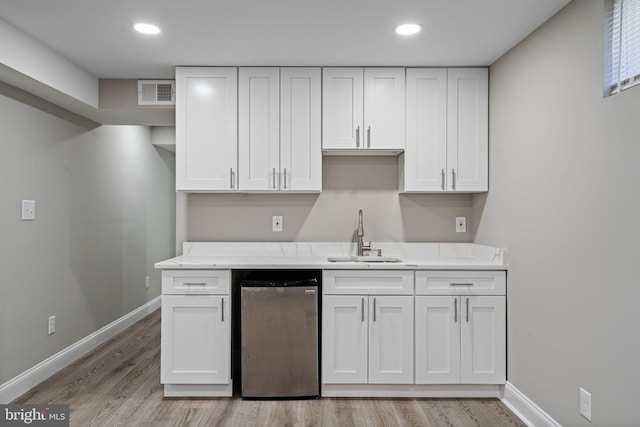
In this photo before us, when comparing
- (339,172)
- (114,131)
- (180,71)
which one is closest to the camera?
(180,71)

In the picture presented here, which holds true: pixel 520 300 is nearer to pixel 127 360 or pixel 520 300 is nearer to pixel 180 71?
pixel 180 71

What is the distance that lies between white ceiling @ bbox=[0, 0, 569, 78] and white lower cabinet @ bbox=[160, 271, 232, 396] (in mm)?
1512

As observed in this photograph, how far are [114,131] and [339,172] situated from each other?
245 cm

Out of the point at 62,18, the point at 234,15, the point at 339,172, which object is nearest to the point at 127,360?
the point at 339,172

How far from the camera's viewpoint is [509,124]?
259 cm

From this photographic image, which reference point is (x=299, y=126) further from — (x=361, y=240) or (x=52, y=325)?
(x=52, y=325)

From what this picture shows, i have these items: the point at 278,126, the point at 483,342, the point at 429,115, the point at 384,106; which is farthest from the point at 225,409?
the point at 429,115

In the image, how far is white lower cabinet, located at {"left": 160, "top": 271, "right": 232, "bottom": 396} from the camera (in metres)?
2.60

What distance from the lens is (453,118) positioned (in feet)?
9.46

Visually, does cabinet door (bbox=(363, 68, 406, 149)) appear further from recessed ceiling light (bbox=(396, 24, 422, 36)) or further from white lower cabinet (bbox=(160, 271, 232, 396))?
white lower cabinet (bbox=(160, 271, 232, 396))

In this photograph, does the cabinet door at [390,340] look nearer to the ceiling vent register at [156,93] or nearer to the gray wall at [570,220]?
the gray wall at [570,220]

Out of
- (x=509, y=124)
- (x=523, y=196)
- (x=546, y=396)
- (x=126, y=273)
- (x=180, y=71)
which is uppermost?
(x=180, y=71)

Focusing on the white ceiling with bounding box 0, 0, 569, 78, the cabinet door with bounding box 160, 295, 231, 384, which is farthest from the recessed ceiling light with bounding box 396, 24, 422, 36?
the cabinet door with bounding box 160, 295, 231, 384

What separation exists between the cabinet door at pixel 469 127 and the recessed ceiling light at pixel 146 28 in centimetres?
203
